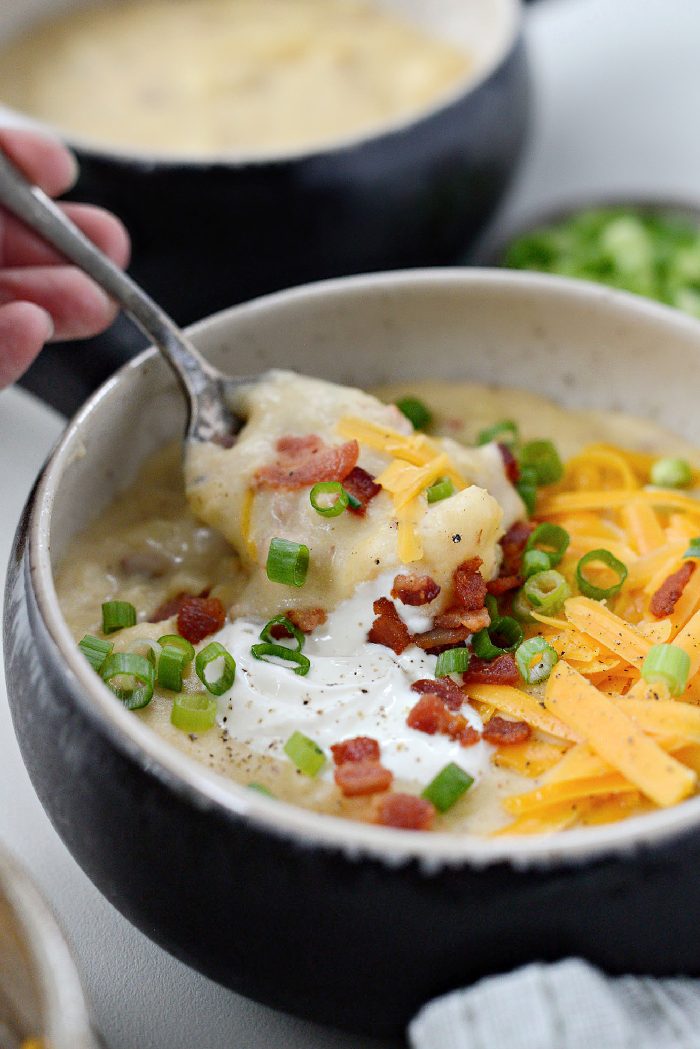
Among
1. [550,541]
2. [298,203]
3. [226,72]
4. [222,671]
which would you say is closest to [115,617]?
[222,671]

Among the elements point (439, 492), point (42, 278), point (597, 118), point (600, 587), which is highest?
point (42, 278)

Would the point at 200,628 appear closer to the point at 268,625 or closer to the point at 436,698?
the point at 268,625

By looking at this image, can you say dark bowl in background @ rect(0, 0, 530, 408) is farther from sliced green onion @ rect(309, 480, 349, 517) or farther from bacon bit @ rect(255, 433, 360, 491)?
sliced green onion @ rect(309, 480, 349, 517)

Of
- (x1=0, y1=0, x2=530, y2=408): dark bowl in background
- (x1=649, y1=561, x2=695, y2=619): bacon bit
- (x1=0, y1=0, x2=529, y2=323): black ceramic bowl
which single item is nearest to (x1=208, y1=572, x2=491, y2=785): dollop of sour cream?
(x1=649, y1=561, x2=695, y2=619): bacon bit

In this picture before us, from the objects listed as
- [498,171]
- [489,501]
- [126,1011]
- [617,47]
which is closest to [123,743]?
[126,1011]

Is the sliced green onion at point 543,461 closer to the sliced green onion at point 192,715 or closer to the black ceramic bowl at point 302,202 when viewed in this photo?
the sliced green onion at point 192,715

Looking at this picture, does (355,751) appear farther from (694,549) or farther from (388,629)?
(694,549)
